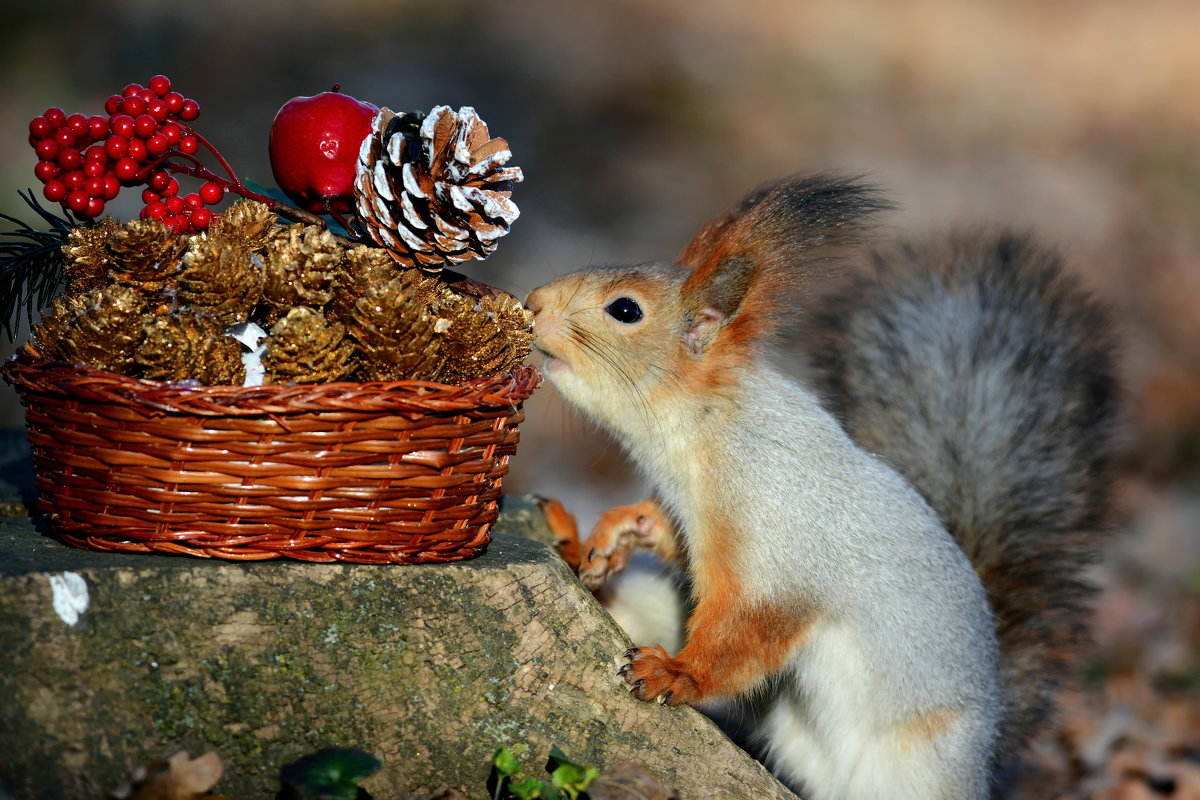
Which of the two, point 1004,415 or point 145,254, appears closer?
point 145,254

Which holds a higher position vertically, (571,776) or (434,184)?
(434,184)

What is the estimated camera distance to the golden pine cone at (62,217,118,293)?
1.67 metres

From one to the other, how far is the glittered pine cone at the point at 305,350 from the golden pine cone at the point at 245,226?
17 centimetres

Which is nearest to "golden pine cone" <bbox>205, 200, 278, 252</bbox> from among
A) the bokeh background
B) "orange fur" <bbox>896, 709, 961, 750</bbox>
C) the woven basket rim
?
the woven basket rim

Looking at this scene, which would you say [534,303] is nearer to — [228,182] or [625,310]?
[625,310]

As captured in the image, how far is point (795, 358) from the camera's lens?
3.53m

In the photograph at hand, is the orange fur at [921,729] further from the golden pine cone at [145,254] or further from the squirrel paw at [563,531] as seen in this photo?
the golden pine cone at [145,254]

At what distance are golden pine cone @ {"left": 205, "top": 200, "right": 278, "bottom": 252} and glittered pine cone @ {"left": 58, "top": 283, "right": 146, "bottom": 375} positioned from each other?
18 cm

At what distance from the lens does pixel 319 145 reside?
1778mm

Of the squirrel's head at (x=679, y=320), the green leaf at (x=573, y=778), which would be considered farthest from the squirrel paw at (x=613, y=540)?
the green leaf at (x=573, y=778)

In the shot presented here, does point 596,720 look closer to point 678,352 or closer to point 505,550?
point 505,550

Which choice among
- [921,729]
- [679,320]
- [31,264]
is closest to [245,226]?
[31,264]

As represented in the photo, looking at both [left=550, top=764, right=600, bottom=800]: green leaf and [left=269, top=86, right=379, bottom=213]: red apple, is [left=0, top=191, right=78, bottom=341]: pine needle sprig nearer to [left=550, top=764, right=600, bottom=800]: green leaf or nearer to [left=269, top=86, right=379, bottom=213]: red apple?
[left=269, top=86, right=379, bottom=213]: red apple

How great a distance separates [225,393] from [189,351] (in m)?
0.12
